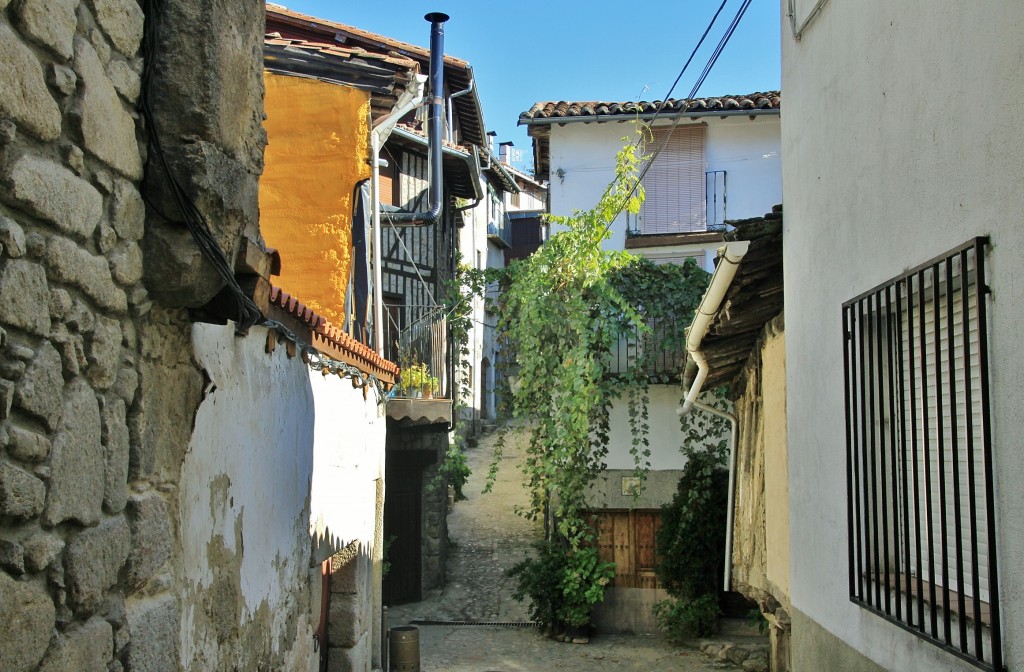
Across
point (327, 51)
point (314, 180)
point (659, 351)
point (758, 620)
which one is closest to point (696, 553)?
point (758, 620)

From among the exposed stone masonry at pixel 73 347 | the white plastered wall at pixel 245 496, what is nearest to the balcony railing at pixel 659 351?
the white plastered wall at pixel 245 496

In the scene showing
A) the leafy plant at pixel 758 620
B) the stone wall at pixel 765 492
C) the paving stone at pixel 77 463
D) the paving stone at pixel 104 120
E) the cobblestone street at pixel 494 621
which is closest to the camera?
the paving stone at pixel 77 463

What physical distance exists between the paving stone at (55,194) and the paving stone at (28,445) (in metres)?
0.48

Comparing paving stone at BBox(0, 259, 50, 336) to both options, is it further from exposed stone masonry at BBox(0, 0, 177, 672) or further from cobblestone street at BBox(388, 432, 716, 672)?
cobblestone street at BBox(388, 432, 716, 672)

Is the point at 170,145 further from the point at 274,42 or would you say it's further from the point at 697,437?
the point at 697,437

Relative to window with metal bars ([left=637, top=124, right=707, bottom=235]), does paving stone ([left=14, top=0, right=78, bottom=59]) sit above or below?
below

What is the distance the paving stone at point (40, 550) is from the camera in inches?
86.8

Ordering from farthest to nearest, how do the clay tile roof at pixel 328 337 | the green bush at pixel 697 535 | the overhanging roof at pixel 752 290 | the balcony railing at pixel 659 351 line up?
the balcony railing at pixel 659 351 < the green bush at pixel 697 535 < the overhanging roof at pixel 752 290 < the clay tile roof at pixel 328 337

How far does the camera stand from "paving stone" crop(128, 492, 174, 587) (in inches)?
110

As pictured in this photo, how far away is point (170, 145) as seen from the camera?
2887 mm

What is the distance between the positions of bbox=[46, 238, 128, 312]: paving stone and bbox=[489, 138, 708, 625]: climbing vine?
8593mm

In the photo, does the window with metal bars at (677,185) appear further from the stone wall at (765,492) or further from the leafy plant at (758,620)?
the stone wall at (765,492)

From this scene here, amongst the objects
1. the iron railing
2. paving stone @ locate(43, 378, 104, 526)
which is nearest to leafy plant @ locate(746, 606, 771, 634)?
the iron railing

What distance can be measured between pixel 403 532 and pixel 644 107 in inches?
282
